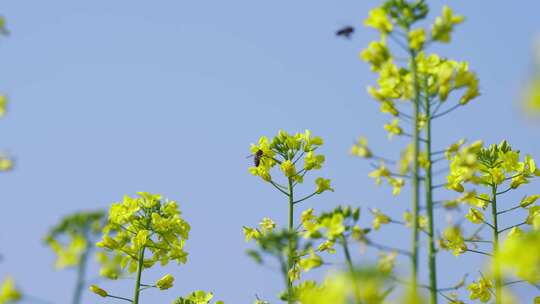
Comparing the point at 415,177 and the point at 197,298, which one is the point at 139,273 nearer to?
the point at 197,298

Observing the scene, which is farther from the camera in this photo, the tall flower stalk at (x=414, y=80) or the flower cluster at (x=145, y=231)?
the flower cluster at (x=145, y=231)

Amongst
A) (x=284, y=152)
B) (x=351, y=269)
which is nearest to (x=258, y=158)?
(x=284, y=152)

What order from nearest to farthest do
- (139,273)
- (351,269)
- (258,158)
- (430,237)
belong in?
(351,269)
(430,237)
(139,273)
(258,158)

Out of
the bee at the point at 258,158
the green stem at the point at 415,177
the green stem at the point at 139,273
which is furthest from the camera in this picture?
the bee at the point at 258,158

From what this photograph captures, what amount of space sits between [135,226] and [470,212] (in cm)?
373

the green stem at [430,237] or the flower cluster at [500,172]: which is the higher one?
the flower cluster at [500,172]

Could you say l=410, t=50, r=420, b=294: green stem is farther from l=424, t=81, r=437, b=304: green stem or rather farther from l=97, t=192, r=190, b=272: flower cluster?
l=97, t=192, r=190, b=272: flower cluster

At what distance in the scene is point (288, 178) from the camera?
8586mm

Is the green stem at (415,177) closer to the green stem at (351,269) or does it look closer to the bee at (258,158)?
the green stem at (351,269)

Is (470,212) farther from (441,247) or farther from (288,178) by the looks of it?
(441,247)

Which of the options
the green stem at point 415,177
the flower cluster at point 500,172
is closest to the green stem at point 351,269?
the green stem at point 415,177

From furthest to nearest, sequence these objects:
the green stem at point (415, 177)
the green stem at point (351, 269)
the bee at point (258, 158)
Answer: the bee at point (258, 158)
the green stem at point (415, 177)
the green stem at point (351, 269)

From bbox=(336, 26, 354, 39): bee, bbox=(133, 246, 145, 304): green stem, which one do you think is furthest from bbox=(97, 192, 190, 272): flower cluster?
bbox=(336, 26, 354, 39): bee

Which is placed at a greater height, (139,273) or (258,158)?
(258,158)
